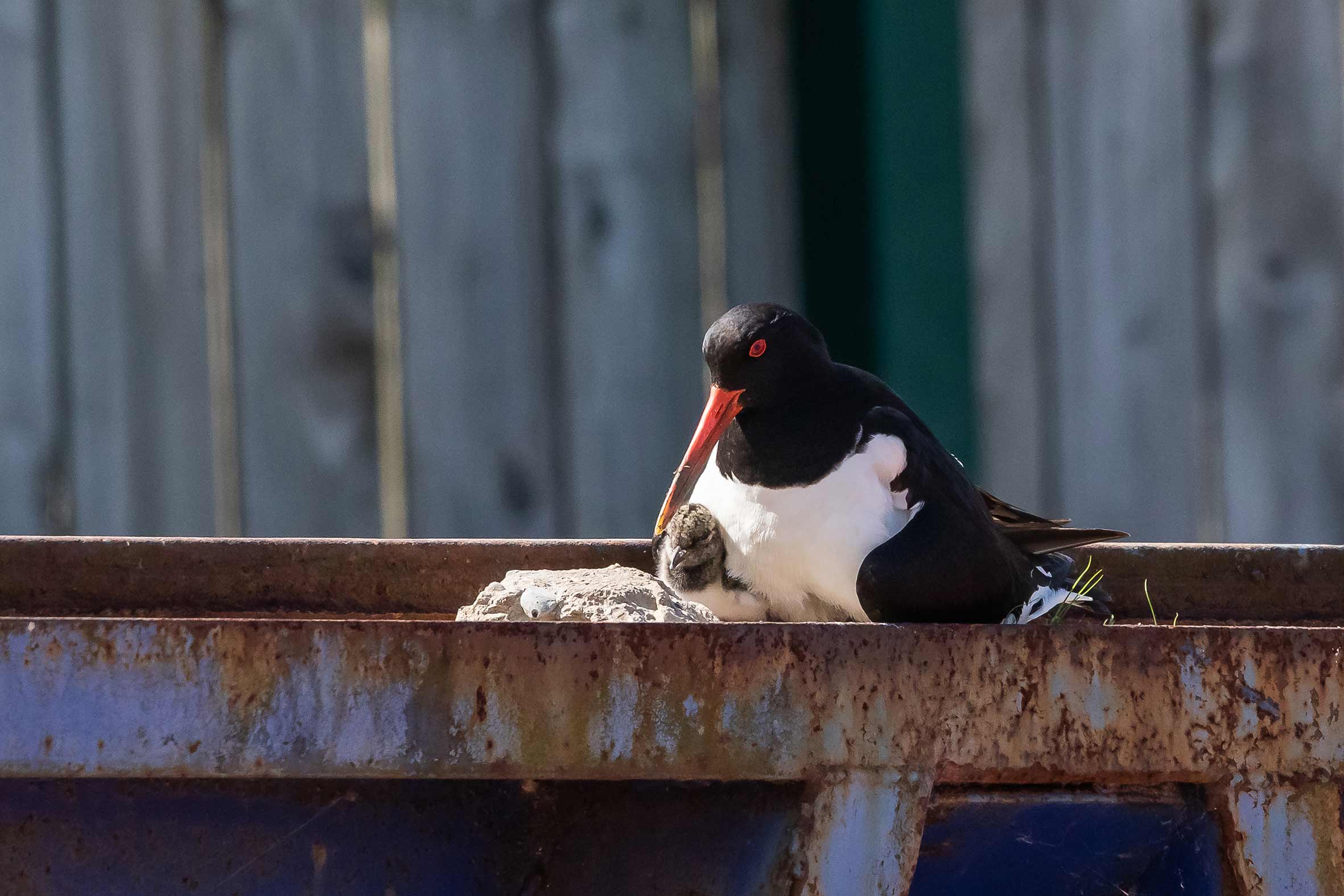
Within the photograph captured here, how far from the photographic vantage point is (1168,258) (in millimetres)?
2557

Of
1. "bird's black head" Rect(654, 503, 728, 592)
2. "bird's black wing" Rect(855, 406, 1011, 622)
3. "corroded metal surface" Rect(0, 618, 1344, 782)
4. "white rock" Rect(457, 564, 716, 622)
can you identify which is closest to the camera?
"corroded metal surface" Rect(0, 618, 1344, 782)

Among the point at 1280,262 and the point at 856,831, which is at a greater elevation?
the point at 1280,262

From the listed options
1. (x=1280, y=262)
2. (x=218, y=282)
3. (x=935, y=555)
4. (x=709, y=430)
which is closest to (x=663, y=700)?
(x=935, y=555)

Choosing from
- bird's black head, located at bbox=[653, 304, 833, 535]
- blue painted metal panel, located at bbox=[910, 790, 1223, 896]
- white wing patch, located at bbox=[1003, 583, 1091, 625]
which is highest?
bird's black head, located at bbox=[653, 304, 833, 535]

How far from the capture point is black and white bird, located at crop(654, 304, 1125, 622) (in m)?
1.69

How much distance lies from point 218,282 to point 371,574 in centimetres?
95

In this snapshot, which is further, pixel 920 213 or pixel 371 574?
pixel 920 213

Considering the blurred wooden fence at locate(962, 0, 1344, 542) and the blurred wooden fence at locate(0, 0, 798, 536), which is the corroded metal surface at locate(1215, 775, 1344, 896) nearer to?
the blurred wooden fence at locate(962, 0, 1344, 542)

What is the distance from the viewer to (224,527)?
2.53 meters

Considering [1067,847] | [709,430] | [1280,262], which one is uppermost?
[1280,262]

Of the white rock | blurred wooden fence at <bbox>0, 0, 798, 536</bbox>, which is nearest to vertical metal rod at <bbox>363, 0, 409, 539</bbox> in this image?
blurred wooden fence at <bbox>0, 0, 798, 536</bbox>

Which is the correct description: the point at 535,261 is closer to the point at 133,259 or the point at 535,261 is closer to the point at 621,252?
the point at 621,252

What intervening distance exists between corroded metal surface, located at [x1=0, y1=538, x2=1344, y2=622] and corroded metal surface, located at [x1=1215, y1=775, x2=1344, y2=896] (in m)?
0.73

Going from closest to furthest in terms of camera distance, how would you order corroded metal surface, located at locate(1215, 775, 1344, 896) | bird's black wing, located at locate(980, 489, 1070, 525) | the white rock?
1. corroded metal surface, located at locate(1215, 775, 1344, 896)
2. the white rock
3. bird's black wing, located at locate(980, 489, 1070, 525)
